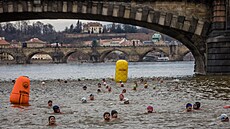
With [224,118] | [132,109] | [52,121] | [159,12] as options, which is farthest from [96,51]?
[224,118]

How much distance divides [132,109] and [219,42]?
21.9 metres

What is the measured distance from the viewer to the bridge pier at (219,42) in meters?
45.5

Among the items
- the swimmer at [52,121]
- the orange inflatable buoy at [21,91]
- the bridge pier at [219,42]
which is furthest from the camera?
the bridge pier at [219,42]

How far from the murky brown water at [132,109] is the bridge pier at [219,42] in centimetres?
929

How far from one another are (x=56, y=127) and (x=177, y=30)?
102 ft

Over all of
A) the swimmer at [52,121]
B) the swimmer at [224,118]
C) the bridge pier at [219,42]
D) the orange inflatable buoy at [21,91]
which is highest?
the bridge pier at [219,42]

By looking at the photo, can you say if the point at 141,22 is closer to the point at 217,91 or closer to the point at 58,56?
the point at 217,91

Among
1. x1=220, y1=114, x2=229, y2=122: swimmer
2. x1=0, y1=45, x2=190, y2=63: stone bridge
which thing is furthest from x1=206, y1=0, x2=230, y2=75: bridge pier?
x1=0, y1=45, x2=190, y2=63: stone bridge

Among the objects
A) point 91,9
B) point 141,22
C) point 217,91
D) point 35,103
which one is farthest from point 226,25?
point 35,103

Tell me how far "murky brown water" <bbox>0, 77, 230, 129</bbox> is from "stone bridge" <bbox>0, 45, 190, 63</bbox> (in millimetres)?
140371

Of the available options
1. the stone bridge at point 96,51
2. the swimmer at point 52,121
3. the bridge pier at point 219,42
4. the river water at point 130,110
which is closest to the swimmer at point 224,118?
the river water at point 130,110

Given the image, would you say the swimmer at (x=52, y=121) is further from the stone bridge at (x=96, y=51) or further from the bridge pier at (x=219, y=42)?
the stone bridge at (x=96, y=51)

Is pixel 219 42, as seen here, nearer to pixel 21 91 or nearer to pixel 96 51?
pixel 21 91

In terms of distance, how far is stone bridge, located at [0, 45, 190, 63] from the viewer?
17688 cm
